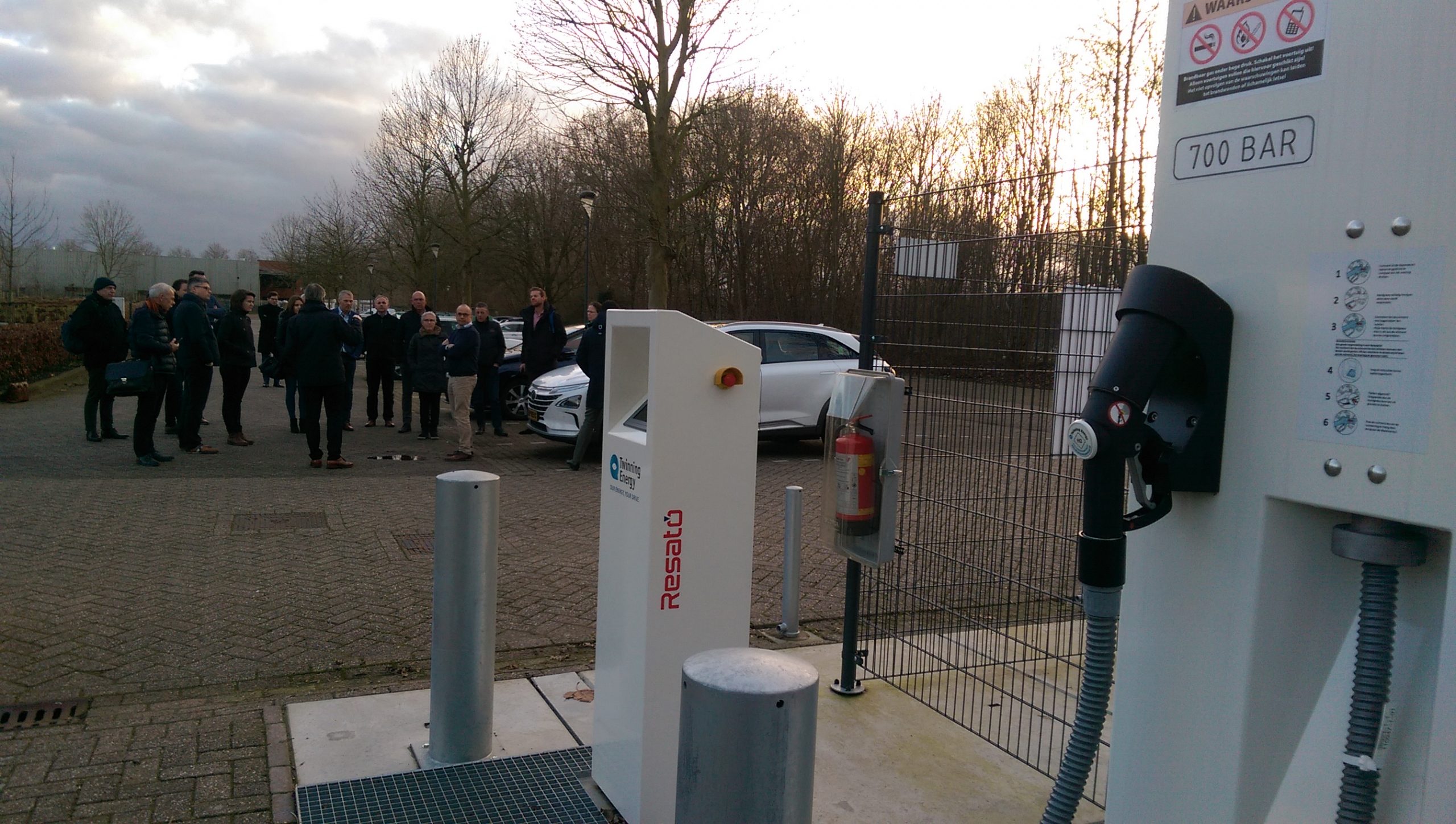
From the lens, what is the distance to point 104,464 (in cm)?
1056

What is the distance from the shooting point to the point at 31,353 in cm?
1855

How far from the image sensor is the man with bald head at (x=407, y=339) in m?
14.0

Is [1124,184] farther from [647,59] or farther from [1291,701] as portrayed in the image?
[647,59]

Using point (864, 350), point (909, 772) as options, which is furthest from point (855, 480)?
point (909, 772)

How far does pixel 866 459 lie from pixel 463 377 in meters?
8.91

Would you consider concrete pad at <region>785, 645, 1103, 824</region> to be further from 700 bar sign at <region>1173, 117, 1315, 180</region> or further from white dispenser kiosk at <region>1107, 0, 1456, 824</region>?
700 bar sign at <region>1173, 117, 1315, 180</region>

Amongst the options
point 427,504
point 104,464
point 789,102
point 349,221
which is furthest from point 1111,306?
point 349,221

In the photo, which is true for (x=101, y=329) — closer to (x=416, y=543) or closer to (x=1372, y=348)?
(x=416, y=543)

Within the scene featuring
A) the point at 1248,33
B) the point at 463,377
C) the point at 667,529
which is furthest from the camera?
the point at 463,377

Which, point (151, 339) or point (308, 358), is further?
point (151, 339)

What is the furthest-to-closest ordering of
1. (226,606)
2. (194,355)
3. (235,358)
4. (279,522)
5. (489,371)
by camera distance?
1. (489,371)
2. (235,358)
3. (194,355)
4. (279,522)
5. (226,606)

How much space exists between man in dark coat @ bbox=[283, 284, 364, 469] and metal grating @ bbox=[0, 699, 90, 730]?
6278 mm

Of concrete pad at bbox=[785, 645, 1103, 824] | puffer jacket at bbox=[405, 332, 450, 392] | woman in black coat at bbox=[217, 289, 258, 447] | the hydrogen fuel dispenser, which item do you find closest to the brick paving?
concrete pad at bbox=[785, 645, 1103, 824]

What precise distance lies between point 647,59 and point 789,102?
18.4ft
